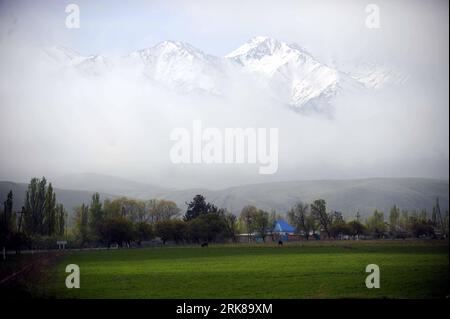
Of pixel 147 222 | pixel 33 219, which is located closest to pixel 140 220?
pixel 147 222

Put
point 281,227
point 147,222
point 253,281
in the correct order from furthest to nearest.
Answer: point 281,227 < point 147,222 < point 253,281

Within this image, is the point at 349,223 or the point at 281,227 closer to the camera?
the point at 349,223

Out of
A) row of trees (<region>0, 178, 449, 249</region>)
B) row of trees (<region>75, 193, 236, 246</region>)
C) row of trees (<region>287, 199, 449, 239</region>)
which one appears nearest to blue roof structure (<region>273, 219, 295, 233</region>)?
row of trees (<region>287, 199, 449, 239</region>)

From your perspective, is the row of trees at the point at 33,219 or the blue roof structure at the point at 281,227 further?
the blue roof structure at the point at 281,227

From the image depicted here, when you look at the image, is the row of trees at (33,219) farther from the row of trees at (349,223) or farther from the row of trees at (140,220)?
the row of trees at (349,223)

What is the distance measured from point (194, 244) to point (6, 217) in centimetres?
2396

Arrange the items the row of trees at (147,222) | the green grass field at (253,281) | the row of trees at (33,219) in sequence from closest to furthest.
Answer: the green grass field at (253,281), the row of trees at (33,219), the row of trees at (147,222)

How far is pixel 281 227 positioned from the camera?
7275 centimetres

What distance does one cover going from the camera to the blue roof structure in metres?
68.2

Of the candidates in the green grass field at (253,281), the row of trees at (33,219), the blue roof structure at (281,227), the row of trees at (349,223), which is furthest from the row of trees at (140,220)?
the blue roof structure at (281,227)

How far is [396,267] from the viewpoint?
22.8 metres

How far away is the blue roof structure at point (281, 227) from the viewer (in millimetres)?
68250

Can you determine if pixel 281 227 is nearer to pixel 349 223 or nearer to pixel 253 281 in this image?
pixel 349 223
